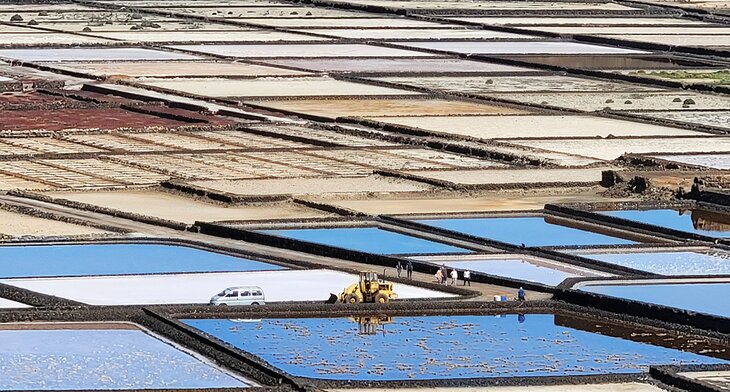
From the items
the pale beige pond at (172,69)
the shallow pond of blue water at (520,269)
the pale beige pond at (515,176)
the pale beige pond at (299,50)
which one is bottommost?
the shallow pond of blue water at (520,269)

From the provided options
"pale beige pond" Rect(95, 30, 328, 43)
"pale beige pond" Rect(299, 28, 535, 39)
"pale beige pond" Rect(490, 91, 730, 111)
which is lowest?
"pale beige pond" Rect(490, 91, 730, 111)

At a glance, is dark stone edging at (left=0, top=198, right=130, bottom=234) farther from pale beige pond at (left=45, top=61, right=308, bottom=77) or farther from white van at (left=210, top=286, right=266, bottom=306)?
pale beige pond at (left=45, top=61, right=308, bottom=77)

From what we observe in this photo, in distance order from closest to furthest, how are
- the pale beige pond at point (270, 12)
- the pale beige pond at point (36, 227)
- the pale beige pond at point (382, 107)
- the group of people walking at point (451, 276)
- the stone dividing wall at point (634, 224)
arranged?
the group of people walking at point (451, 276)
the pale beige pond at point (36, 227)
the stone dividing wall at point (634, 224)
the pale beige pond at point (382, 107)
the pale beige pond at point (270, 12)

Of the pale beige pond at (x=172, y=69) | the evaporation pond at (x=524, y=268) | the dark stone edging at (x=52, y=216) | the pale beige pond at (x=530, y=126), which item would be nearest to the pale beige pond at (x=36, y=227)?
the dark stone edging at (x=52, y=216)

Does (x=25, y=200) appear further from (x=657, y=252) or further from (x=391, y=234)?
(x=657, y=252)

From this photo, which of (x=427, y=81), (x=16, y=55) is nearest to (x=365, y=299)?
(x=427, y=81)

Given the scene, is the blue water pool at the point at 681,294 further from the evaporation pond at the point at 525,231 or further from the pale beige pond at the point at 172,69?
the pale beige pond at the point at 172,69

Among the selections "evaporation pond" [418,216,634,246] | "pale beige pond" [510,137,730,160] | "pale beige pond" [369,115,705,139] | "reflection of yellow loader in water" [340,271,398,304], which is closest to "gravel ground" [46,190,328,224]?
"evaporation pond" [418,216,634,246]

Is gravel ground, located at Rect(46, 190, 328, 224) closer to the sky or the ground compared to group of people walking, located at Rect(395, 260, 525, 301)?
closer to the sky
